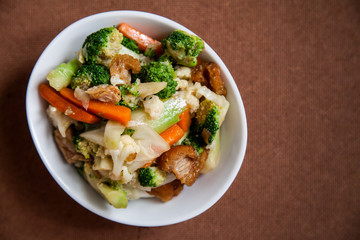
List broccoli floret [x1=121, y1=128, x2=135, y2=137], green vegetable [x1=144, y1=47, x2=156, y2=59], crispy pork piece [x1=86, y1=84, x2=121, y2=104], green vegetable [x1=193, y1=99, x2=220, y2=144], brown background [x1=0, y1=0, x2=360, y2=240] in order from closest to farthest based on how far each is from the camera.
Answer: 1. crispy pork piece [x1=86, y1=84, x2=121, y2=104]
2. broccoli floret [x1=121, y1=128, x2=135, y2=137]
3. green vegetable [x1=193, y1=99, x2=220, y2=144]
4. green vegetable [x1=144, y1=47, x2=156, y2=59]
5. brown background [x1=0, y1=0, x2=360, y2=240]

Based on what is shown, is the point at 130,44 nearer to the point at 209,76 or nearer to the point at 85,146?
the point at 209,76

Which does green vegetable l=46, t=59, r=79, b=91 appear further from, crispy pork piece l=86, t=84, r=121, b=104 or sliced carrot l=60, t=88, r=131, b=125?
crispy pork piece l=86, t=84, r=121, b=104

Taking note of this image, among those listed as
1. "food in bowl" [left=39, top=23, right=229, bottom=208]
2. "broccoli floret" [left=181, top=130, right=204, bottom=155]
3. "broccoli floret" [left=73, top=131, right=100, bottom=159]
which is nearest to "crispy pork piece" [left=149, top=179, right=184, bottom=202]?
"food in bowl" [left=39, top=23, right=229, bottom=208]

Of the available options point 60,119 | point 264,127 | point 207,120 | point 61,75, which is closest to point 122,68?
point 61,75

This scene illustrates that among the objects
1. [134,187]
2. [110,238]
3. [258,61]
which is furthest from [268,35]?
[110,238]

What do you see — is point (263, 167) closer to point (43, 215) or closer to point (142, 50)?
point (142, 50)

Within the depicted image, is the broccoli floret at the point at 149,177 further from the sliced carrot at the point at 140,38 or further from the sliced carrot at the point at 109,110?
the sliced carrot at the point at 140,38
